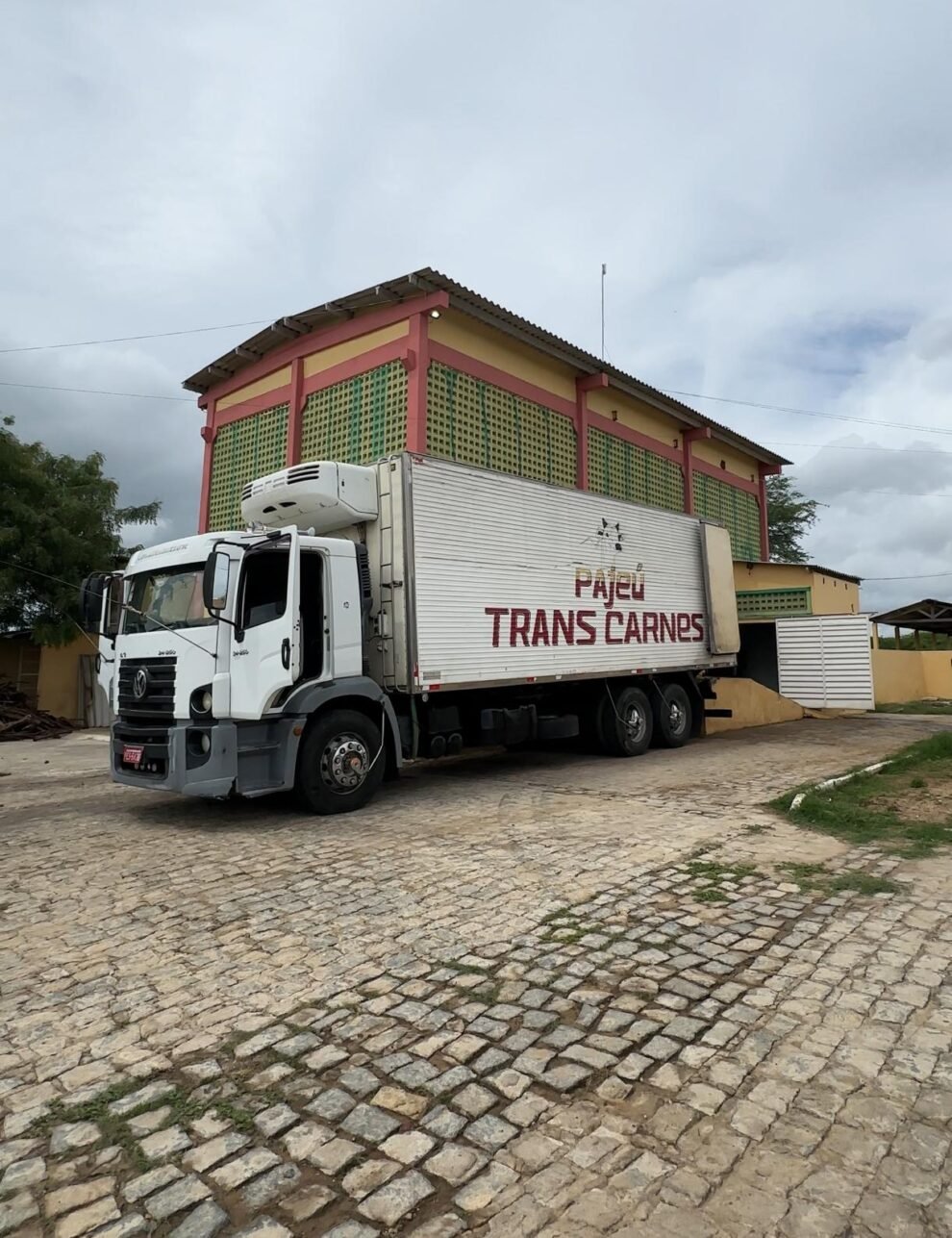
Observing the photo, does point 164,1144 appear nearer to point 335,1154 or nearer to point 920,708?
point 335,1154

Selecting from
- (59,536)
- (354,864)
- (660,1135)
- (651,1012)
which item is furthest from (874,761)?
→ (59,536)

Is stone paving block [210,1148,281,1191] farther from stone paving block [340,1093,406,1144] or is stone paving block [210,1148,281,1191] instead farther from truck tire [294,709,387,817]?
truck tire [294,709,387,817]

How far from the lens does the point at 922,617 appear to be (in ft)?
88.8

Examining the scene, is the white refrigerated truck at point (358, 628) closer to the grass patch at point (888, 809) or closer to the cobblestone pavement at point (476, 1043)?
the cobblestone pavement at point (476, 1043)

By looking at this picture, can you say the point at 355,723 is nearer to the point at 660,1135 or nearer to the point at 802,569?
the point at 660,1135

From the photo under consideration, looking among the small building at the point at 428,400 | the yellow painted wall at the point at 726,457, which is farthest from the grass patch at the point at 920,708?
the small building at the point at 428,400

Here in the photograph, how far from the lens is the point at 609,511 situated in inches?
435

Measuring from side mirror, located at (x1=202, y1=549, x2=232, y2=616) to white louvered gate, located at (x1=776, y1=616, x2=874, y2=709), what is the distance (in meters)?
15.0

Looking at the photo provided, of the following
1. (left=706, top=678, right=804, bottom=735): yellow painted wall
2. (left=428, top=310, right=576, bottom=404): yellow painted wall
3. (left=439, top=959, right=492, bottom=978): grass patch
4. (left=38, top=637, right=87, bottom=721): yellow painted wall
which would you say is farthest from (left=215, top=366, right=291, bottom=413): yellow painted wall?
(left=439, top=959, right=492, bottom=978): grass patch

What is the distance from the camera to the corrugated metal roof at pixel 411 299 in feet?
40.4

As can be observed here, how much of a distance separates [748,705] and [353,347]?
11346 mm

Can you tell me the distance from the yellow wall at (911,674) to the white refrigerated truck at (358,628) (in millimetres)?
15378

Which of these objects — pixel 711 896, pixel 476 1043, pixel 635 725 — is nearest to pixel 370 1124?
pixel 476 1043

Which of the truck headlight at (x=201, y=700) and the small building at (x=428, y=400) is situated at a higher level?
the small building at (x=428, y=400)
